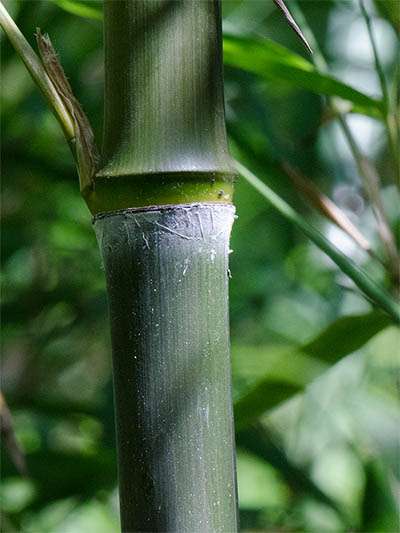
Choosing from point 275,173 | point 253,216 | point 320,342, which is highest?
point 253,216

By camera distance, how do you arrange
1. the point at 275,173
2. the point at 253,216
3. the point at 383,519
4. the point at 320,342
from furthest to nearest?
the point at 253,216 → the point at 383,519 → the point at 275,173 → the point at 320,342

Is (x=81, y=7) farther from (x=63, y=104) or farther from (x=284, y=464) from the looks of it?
(x=284, y=464)

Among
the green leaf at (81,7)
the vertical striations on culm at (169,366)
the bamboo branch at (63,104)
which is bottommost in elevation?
the vertical striations on culm at (169,366)

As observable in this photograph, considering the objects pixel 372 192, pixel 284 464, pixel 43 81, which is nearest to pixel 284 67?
pixel 372 192

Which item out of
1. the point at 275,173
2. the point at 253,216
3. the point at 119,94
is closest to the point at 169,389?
the point at 119,94

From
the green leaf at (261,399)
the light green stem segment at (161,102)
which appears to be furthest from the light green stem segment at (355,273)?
the green leaf at (261,399)

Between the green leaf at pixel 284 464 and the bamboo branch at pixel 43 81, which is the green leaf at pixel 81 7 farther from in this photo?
the green leaf at pixel 284 464

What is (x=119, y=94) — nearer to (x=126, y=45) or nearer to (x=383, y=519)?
(x=126, y=45)
